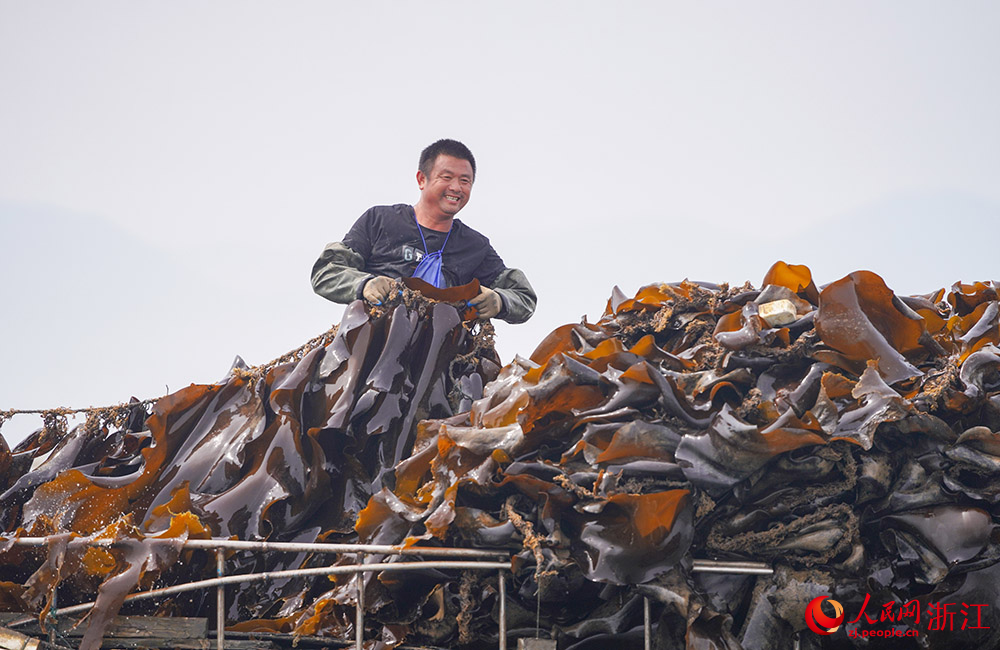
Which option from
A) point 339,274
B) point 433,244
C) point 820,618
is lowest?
point 820,618

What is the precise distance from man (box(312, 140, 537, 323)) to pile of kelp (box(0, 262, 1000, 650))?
2.82 feet

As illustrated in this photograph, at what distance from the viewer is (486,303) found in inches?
138

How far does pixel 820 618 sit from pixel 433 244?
2.10 meters

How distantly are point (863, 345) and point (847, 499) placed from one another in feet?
1.48

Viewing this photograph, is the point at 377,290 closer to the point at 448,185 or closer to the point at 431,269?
the point at 431,269

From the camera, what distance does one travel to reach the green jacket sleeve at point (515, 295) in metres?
3.67

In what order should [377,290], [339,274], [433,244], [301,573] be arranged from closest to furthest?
[301,573], [377,290], [339,274], [433,244]

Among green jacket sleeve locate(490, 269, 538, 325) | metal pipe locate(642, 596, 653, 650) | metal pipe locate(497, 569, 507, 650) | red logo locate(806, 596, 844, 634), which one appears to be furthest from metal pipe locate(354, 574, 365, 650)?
green jacket sleeve locate(490, 269, 538, 325)

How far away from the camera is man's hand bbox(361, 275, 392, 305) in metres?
3.38

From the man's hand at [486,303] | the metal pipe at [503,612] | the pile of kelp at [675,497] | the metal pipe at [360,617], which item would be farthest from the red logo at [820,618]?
the man's hand at [486,303]

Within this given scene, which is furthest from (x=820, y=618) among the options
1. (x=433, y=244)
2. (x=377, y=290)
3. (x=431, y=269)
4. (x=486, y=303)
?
(x=433, y=244)

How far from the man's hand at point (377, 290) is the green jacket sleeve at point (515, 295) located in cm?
44

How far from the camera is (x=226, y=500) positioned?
117 inches

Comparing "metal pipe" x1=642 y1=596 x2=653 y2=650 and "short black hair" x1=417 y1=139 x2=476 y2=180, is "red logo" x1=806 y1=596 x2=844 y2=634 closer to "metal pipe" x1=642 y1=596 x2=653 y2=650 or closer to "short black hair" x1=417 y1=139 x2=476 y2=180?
"metal pipe" x1=642 y1=596 x2=653 y2=650
